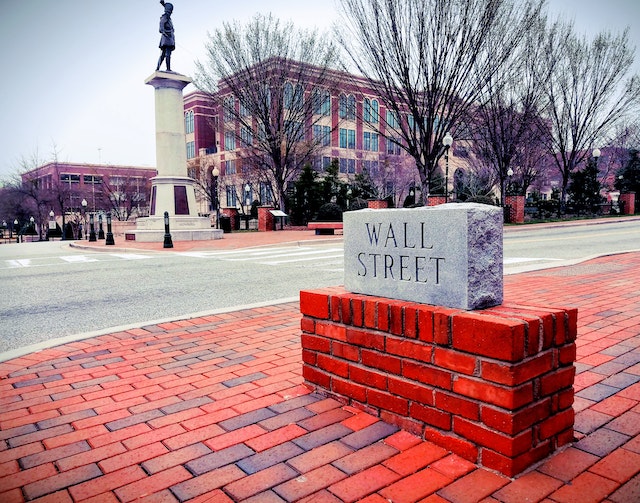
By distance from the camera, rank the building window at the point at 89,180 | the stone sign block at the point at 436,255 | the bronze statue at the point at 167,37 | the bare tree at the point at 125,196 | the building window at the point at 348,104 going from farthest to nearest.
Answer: the building window at the point at 89,180
the bare tree at the point at 125,196
the building window at the point at 348,104
the bronze statue at the point at 167,37
the stone sign block at the point at 436,255

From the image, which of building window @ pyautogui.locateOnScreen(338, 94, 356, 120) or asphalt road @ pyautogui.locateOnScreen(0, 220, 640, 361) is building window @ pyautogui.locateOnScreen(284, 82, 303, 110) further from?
asphalt road @ pyautogui.locateOnScreen(0, 220, 640, 361)

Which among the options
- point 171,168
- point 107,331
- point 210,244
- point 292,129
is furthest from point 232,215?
point 107,331

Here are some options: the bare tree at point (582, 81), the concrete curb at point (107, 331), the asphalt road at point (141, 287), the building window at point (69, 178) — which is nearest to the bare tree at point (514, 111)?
the bare tree at point (582, 81)

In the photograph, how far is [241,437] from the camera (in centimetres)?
235

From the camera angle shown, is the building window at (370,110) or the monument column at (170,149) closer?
the monument column at (170,149)

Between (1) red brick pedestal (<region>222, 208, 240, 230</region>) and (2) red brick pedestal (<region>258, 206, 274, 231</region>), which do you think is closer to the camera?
(2) red brick pedestal (<region>258, 206, 274, 231</region>)

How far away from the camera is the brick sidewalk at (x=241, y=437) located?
1886 mm

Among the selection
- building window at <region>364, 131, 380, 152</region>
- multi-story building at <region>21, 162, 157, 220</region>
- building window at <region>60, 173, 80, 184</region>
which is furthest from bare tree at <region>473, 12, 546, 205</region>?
building window at <region>60, 173, 80, 184</region>

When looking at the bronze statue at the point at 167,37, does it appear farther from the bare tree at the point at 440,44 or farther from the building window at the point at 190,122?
the building window at the point at 190,122

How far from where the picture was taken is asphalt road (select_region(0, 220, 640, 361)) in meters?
5.34

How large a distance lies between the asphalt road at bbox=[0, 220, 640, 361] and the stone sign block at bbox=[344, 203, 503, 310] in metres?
3.29

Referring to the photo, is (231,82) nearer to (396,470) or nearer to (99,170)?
(396,470)

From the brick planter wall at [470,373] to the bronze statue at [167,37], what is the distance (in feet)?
80.9

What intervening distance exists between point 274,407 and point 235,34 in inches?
1163
